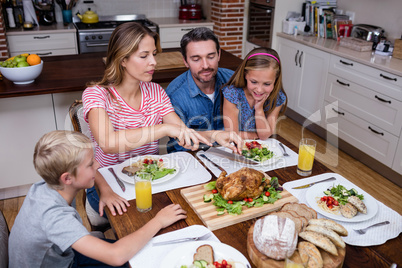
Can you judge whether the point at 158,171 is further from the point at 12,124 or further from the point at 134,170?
the point at 12,124

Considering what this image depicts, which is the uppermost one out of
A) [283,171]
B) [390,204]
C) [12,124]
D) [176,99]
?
[176,99]

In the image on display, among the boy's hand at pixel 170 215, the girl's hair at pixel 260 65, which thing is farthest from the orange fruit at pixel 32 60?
the boy's hand at pixel 170 215

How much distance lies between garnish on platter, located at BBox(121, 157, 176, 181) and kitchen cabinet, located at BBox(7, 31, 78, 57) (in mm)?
3307

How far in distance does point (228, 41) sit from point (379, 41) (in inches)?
75.0

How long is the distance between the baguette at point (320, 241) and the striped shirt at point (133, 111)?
1.09 m

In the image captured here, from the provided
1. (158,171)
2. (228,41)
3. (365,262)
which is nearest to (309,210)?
(365,262)

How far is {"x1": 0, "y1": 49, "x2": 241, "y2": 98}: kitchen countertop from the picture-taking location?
238 centimetres

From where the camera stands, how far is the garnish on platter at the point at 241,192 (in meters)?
1.33

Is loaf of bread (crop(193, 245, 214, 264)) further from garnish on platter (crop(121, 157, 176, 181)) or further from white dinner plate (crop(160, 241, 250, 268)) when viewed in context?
garnish on platter (crop(121, 157, 176, 181))

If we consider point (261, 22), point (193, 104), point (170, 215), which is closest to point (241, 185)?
point (170, 215)

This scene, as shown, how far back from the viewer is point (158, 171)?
1580 millimetres

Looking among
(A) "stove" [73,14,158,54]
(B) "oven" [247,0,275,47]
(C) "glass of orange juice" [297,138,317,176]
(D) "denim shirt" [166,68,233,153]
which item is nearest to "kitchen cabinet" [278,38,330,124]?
(B) "oven" [247,0,275,47]

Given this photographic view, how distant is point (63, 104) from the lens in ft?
8.82

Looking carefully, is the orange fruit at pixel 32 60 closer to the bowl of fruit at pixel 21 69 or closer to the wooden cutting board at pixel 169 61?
the bowl of fruit at pixel 21 69
